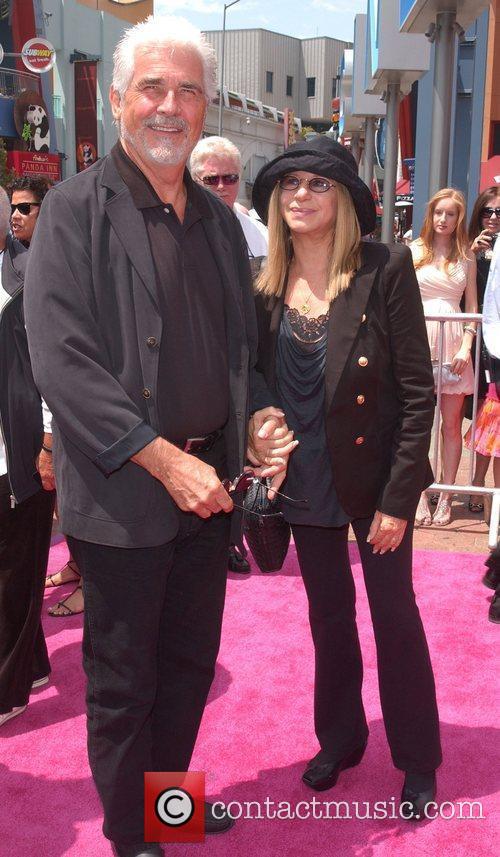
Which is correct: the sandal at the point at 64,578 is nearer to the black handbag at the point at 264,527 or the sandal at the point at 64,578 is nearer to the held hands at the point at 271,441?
the black handbag at the point at 264,527

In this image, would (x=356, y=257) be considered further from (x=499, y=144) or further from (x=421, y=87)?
(x=499, y=144)

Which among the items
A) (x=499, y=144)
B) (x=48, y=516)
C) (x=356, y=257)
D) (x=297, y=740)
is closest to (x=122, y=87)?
(x=356, y=257)

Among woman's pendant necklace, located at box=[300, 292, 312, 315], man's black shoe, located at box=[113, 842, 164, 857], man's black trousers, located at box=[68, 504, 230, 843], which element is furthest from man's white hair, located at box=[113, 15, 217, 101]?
man's black shoe, located at box=[113, 842, 164, 857]

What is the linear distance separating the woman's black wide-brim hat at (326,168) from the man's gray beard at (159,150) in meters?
0.45

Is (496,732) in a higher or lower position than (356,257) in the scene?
lower

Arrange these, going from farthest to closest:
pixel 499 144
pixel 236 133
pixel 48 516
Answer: pixel 236 133
pixel 499 144
pixel 48 516

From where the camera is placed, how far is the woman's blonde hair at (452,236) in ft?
19.9

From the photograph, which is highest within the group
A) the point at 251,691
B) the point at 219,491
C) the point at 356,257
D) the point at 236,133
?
the point at 236,133

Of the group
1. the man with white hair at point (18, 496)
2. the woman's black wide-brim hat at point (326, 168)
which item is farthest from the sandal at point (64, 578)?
the woman's black wide-brim hat at point (326, 168)

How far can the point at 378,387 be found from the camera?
2.76 metres

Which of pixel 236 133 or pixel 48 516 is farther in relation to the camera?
pixel 236 133

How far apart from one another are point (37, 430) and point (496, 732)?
2.20 meters

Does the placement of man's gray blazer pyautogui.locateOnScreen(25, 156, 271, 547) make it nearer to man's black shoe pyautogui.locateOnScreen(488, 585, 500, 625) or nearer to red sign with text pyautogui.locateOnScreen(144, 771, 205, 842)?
red sign with text pyautogui.locateOnScreen(144, 771, 205, 842)

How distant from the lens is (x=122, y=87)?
2398 millimetres
